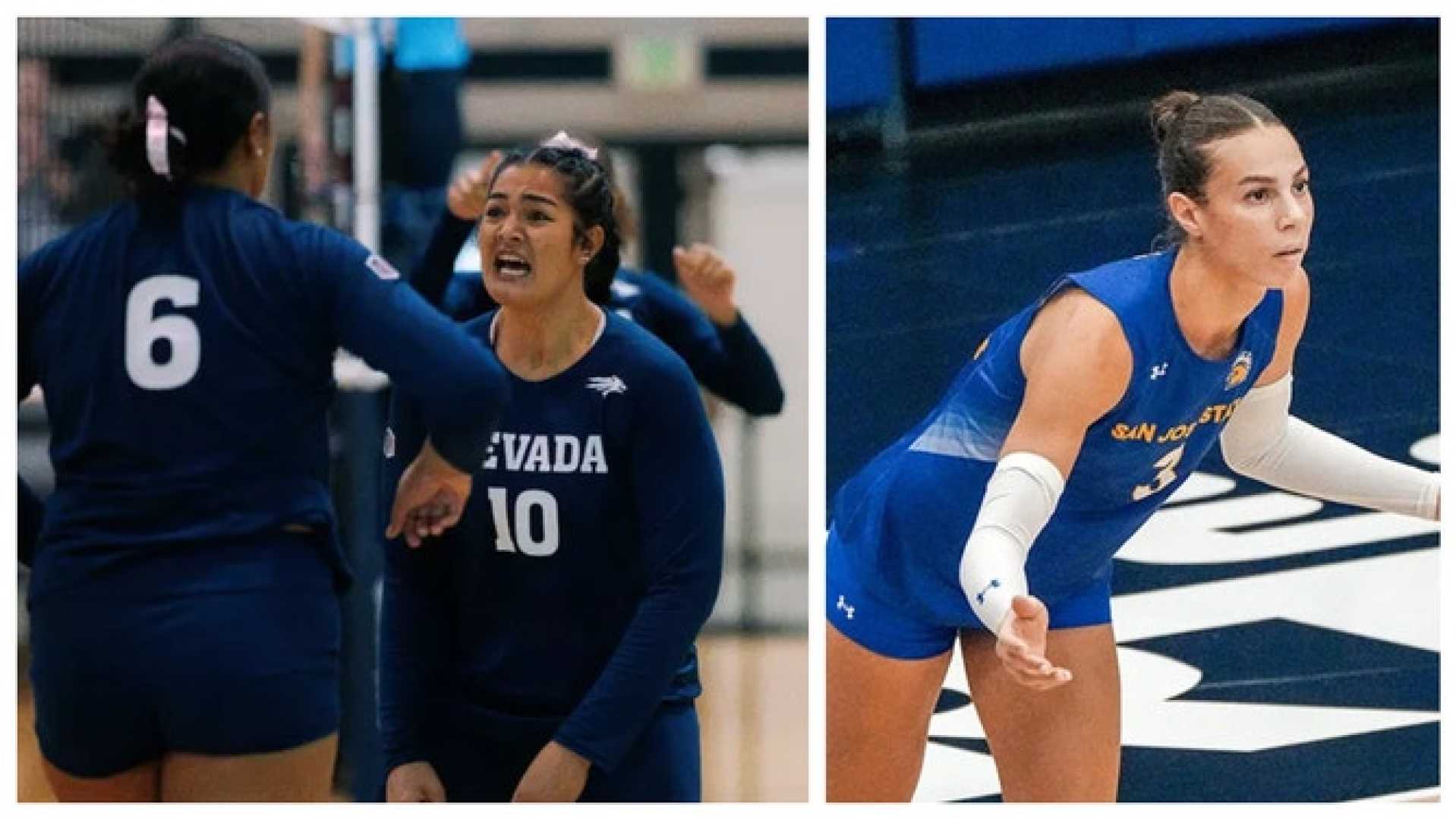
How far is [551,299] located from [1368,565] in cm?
131

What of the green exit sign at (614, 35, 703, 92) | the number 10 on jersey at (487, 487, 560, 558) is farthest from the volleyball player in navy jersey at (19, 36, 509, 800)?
the green exit sign at (614, 35, 703, 92)

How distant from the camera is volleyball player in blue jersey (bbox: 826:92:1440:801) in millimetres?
2873

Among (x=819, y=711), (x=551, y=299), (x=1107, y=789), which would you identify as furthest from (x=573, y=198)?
(x=1107, y=789)

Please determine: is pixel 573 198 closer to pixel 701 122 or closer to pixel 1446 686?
pixel 1446 686

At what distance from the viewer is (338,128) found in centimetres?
409

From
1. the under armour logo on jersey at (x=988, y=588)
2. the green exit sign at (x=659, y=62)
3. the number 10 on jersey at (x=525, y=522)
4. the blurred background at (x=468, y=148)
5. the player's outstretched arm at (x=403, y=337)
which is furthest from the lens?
the green exit sign at (x=659, y=62)

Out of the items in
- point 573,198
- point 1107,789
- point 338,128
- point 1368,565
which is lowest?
point 1107,789

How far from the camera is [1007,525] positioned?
2.83m

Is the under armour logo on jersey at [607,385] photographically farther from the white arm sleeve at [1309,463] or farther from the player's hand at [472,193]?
the white arm sleeve at [1309,463]

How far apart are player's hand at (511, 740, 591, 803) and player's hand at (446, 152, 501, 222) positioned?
0.76 metres

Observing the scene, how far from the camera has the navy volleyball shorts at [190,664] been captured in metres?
2.59

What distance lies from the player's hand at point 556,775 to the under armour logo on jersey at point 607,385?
0.48m

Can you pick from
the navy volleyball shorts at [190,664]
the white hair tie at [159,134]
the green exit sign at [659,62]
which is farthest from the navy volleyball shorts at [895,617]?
the green exit sign at [659,62]

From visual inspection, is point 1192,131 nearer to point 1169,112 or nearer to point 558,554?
point 1169,112
